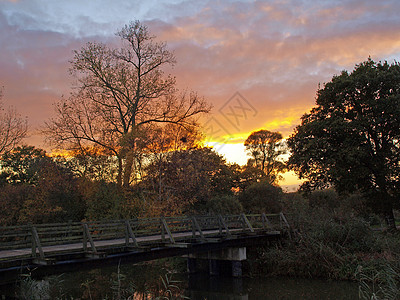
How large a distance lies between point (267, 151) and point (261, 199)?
50.9ft

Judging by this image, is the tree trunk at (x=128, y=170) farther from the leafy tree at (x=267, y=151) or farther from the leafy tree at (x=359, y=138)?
the leafy tree at (x=267, y=151)

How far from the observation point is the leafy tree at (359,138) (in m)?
26.5

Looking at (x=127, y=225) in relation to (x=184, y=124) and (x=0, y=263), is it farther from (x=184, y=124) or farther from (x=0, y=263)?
(x=184, y=124)

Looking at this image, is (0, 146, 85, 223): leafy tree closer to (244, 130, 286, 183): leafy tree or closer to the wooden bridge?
the wooden bridge

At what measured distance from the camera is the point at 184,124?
3216cm

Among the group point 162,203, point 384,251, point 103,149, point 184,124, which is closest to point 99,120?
point 103,149

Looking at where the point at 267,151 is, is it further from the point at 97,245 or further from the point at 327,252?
the point at 97,245

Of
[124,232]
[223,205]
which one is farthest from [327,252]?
[223,205]

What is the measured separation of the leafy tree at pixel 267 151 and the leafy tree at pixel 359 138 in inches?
821

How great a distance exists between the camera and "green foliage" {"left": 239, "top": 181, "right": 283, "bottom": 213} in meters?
36.8

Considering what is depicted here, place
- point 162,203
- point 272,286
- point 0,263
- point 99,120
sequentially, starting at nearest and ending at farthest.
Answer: point 0,263 < point 272,286 < point 162,203 < point 99,120

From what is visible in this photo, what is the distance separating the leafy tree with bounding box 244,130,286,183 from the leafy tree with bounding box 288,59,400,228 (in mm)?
20846

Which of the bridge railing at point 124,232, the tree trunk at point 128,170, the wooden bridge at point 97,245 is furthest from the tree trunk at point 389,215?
the tree trunk at point 128,170

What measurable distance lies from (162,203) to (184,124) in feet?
28.0
